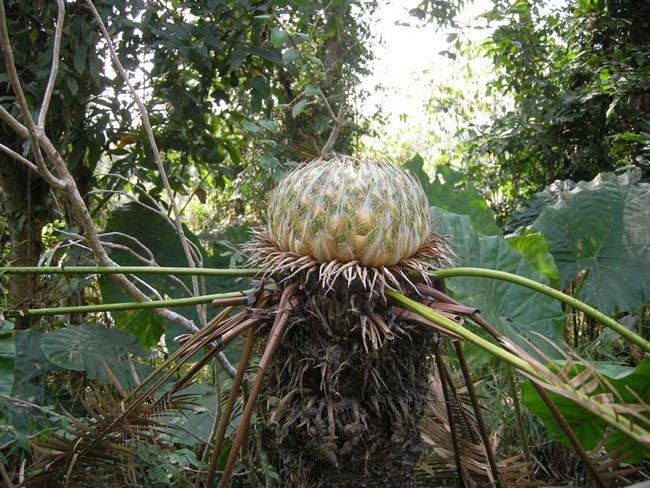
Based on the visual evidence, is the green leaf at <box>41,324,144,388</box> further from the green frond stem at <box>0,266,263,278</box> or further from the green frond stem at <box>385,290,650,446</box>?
the green frond stem at <box>385,290,650,446</box>

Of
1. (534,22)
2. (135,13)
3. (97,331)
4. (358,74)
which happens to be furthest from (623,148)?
(97,331)

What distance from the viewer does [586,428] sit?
1236 millimetres

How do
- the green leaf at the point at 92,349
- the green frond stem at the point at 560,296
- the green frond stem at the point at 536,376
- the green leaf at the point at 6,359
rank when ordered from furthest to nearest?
the green leaf at the point at 92,349 → the green leaf at the point at 6,359 → the green frond stem at the point at 560,296 → the green frond stem at the point at 536,376

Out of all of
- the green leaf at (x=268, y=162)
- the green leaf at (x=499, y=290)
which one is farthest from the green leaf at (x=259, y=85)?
the green leaf at (x=499, y=290)

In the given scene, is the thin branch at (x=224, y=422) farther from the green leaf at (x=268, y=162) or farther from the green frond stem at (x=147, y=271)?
the green leaf at (x=268, y=162)

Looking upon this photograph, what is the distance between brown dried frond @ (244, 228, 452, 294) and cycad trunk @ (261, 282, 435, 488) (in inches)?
1.2

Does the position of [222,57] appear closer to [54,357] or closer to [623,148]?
[54,357]

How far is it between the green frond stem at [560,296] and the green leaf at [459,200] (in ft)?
4.11

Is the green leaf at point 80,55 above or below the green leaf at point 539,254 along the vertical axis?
above

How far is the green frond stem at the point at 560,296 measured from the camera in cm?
82

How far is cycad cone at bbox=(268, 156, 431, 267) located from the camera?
879 millimetres

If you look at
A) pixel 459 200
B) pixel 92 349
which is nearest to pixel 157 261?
pixel 92 349

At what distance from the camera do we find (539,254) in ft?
6.40

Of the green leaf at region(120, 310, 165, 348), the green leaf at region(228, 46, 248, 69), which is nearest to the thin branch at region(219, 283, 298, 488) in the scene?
the green leaf at region(228, 46, 248, 69)
